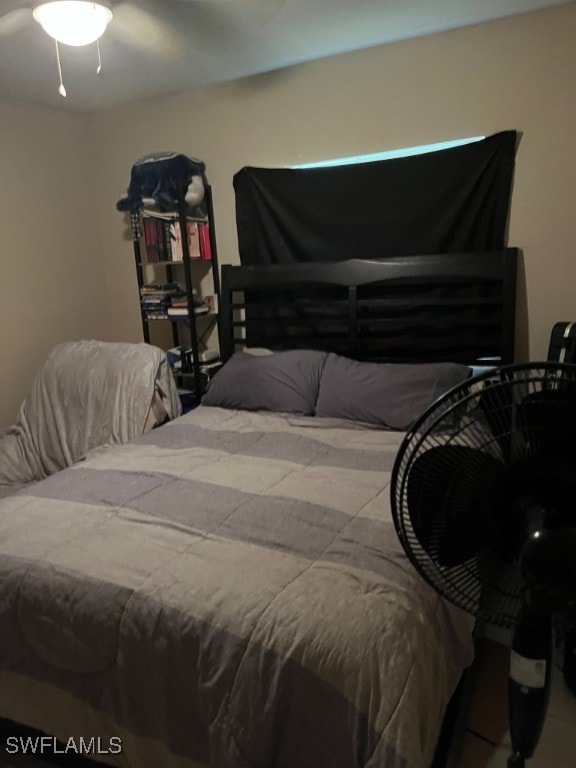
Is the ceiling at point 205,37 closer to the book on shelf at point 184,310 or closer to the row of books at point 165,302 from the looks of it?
the row of books at point 165,302

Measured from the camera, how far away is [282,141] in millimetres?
2986

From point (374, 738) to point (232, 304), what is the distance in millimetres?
2437

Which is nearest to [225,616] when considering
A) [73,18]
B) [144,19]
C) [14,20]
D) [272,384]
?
[272,384]

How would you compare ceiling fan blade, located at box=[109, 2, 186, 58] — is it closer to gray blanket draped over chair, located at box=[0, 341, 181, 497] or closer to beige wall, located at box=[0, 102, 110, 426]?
beige wall, located at box=[0, 102, 110, 426]

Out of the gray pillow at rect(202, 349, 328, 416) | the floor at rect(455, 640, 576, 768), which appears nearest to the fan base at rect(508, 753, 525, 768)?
the floor at rect(455, 640, 576, 768)

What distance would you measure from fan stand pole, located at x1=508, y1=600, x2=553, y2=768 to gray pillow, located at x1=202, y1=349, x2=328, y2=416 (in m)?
1.65

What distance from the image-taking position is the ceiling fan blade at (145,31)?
1.94m

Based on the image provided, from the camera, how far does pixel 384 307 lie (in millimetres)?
2795

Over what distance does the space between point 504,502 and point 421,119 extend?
227 centimetres

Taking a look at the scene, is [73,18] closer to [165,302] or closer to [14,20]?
[14,20]

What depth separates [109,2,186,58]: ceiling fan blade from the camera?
6.37 ft

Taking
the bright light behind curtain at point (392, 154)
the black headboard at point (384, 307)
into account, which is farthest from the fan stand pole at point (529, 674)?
the bright light behind curtain at point (392, 154)

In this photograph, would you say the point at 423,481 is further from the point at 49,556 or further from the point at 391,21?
the point at 391,21

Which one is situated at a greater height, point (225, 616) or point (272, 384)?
point (272, 384)
